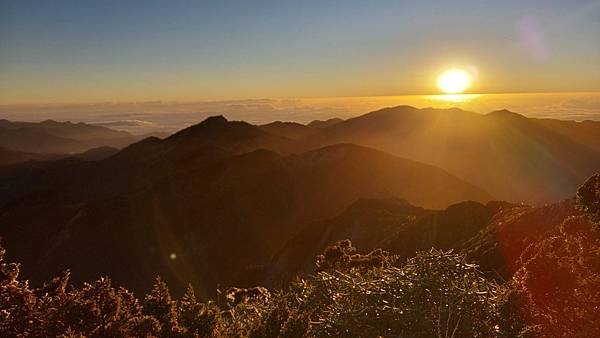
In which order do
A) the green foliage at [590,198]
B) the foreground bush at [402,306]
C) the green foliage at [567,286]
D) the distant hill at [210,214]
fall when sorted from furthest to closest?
the distant hill at [210,214] < the green foliage at [590,198] < the green foliage at [567,286] < the foreground bush at [402,306]

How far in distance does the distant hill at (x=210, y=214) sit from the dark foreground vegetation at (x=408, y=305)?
50.1 meters

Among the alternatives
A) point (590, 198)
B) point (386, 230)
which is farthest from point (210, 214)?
point (590, 198)

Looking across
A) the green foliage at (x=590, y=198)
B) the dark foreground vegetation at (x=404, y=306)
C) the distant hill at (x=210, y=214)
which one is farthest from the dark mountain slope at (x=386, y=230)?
the green foliage at (x=590, y=198)

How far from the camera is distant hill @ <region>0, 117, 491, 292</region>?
80125mm

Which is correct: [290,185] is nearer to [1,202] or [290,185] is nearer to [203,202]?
[203,202]

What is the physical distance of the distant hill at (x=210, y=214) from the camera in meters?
80.1

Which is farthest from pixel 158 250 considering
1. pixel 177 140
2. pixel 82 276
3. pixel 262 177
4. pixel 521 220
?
pixel 177 140

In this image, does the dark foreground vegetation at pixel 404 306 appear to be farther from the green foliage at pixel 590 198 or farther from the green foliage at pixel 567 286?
the green foliage at pixel 590 198

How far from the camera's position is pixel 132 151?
189375 mm

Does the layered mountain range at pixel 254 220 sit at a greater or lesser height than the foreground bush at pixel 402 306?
lesser

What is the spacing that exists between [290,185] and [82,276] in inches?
2052

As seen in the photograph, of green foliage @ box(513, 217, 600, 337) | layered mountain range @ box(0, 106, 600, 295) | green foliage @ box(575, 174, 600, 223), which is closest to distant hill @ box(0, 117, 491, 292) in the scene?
layered mountain range @ box(0, 106, 600, 295)

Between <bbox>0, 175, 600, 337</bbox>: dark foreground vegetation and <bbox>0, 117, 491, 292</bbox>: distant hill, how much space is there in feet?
164

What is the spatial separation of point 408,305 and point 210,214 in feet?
290
